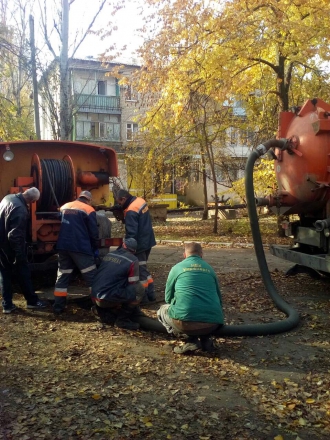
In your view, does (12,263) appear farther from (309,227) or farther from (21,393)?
(309,227)

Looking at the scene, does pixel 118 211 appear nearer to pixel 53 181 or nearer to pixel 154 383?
pixel 53 181

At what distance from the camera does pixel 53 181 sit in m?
7.57

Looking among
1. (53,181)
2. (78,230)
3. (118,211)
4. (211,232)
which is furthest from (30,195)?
(211,232)

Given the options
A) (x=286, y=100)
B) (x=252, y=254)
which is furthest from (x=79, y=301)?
(x=286, y=100)

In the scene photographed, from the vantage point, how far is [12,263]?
637cm

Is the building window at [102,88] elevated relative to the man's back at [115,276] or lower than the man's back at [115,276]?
elevated

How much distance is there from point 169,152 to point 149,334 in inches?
475

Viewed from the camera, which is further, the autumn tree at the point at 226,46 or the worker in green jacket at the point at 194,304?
the autumn tree at the point at 226,46

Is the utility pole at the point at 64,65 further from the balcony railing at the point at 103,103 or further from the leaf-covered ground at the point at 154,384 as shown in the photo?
the balcony railing at the point at 103,103

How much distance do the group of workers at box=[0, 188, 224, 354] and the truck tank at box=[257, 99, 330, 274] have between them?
220cm

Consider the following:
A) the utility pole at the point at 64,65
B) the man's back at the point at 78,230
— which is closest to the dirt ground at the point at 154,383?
the man's back at the point at 78,230

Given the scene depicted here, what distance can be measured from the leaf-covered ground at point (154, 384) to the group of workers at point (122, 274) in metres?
0.26

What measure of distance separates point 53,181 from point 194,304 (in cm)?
390

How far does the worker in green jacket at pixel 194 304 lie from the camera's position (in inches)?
182
